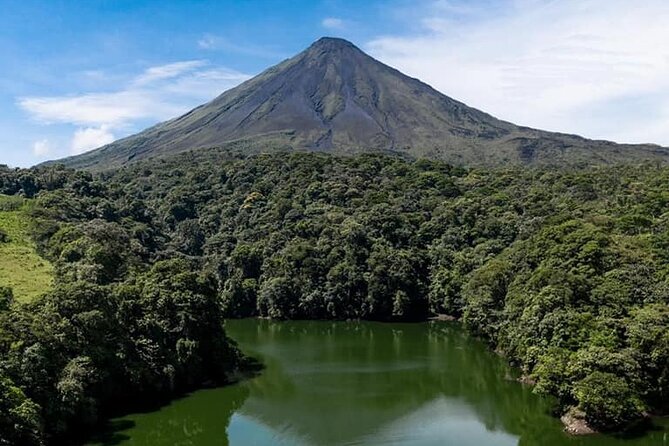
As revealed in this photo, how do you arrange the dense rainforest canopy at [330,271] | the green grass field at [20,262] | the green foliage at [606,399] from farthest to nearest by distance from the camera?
the green grass field at [20,262] < the dense rainforest canopy at [330,271] < the green foliage at [606,399]

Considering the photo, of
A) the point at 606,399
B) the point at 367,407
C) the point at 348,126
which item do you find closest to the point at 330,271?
the point at 367,407

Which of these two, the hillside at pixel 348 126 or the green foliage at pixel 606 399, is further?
the hillside at pixel 348 126

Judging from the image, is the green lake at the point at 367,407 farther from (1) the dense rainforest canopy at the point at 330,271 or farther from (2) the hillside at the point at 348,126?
(2) the hillside at the point at 348,126

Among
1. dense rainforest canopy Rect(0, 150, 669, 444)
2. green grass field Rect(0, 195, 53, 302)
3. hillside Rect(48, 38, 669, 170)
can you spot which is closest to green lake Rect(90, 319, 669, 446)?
dense rainforest canopy Rect(0, 150, 669, 444)

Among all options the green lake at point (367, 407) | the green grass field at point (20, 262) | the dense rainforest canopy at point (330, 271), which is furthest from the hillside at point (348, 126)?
the green lake at point (367, 407)

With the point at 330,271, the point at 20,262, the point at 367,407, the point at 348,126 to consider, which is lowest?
the point at 367,407

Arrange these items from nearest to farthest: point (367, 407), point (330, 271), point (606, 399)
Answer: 1. point (606, 399)
2. point (367, 407)
3. point (330, 271)

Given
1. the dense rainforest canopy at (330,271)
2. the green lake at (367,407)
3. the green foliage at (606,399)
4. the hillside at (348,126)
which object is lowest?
A: the green lake at (367,407)

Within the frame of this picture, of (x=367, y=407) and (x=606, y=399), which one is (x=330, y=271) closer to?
(x=367, y=407)
